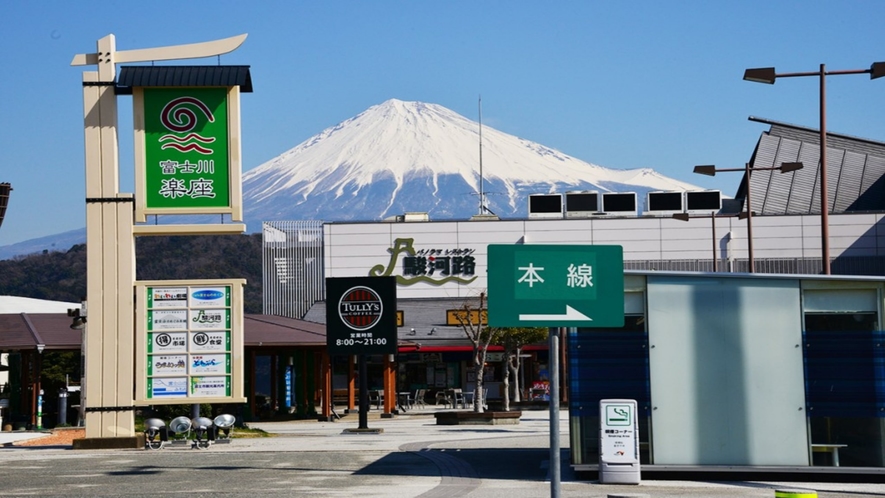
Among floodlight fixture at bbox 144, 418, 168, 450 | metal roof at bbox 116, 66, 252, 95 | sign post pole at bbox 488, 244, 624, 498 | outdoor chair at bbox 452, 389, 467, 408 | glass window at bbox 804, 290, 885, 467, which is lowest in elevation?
outdoor chair at bbox 452, 389, 467, 408

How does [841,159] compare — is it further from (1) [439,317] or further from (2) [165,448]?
(2) [165,448]

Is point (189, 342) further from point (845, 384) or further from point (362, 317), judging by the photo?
point (845, 384)

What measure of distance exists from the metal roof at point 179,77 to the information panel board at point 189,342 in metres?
4.18

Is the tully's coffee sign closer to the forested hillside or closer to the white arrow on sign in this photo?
the white arrow on sign

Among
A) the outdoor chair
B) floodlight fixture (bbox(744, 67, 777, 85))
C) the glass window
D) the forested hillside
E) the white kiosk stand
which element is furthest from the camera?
the forested hillside

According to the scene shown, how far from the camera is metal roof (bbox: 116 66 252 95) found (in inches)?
1019

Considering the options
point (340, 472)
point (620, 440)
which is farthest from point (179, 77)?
point (620, 440)

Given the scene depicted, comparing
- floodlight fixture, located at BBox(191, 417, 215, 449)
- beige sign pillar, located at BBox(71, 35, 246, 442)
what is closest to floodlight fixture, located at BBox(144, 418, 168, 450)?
beige sign pillar, located at BBox(71, 35, 246, 442)

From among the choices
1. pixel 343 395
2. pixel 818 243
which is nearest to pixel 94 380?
pixel 343 395

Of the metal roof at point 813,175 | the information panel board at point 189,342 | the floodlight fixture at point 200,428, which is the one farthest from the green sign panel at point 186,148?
the metal roof at point 813,175

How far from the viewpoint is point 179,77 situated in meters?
26.0

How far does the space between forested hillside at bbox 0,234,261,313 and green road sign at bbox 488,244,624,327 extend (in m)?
124

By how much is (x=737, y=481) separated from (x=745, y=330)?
2.26 meters

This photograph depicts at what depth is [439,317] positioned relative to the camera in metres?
66.6
